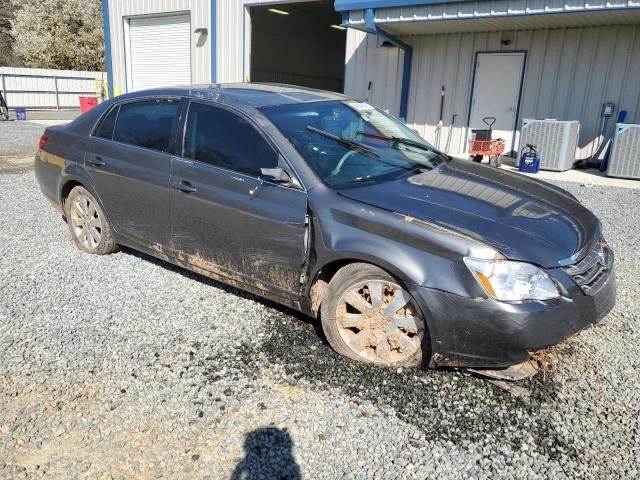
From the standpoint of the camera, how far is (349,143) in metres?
3.86

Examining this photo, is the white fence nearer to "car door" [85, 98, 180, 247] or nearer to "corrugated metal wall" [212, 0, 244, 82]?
"corrugated metal wall" [212, 0, 244, 82]

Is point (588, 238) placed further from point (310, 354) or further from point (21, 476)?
point (21, 476)

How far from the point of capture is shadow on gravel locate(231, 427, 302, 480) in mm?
2402

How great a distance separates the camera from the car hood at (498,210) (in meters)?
2.95

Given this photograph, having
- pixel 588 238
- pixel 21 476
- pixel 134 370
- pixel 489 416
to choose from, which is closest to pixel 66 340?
pixel 134 370

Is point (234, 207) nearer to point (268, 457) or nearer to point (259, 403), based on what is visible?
point (259, 403)

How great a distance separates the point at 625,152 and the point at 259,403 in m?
9.72

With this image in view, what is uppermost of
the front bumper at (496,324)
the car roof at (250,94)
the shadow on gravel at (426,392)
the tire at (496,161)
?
the car roof at (250,94)

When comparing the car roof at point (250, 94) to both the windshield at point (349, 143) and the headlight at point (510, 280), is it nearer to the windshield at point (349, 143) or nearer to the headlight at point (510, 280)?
the windshield at point (349, 143)

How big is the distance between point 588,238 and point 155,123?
3.36 m

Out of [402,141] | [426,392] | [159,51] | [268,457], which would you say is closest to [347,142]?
Result: [402,141]

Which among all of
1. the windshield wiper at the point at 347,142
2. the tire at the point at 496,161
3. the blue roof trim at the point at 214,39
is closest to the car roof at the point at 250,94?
the windshield wiper at the point at 347,142

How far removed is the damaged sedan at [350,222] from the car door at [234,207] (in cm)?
1

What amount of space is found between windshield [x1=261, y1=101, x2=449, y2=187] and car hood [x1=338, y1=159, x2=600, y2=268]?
0.17 metres
